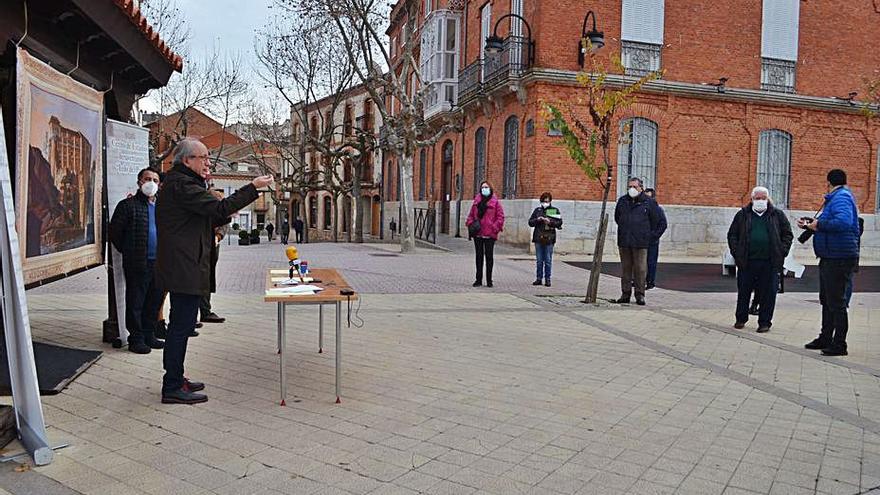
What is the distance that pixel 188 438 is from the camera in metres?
4.52

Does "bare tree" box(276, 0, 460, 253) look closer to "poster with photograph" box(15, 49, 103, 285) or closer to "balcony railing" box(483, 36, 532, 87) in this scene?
"balcony railing" box(483, 36, 532, 87)

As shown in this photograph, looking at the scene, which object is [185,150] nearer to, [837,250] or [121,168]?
[121,168]

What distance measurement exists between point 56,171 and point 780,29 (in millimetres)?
23232

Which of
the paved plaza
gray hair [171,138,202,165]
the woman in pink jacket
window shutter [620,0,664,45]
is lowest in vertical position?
the paved plaza

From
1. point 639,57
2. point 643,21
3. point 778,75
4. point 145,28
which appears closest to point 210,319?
point 145,28

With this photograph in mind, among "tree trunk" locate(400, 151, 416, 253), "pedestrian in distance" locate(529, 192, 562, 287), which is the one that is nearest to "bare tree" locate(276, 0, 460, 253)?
"tree trunk" locate(400, 151, 416, 253)

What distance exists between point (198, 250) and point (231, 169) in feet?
235

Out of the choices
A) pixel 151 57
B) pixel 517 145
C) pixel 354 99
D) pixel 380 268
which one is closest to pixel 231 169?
pixel 354 99

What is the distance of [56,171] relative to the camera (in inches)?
237

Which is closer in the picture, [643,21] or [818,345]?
[818,345]

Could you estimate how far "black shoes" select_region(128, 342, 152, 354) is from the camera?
22.6 feet

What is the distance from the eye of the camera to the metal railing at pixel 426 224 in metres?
28.0

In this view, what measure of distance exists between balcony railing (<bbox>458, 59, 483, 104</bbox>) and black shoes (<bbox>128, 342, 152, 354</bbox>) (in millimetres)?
18617

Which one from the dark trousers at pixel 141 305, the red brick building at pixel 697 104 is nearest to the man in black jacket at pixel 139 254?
the dark trousers at pixel 141 305
